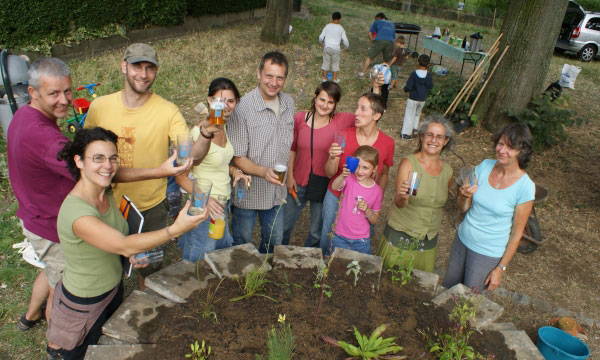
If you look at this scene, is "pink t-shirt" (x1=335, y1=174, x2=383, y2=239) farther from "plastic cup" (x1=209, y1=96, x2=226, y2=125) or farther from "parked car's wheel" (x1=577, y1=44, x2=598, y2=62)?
"parked car's wheel" (x1=577, y1=44, x2=598, y2=62)

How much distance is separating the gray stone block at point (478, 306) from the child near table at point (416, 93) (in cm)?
552

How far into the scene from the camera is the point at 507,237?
323 cm

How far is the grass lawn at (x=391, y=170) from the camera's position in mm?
4195

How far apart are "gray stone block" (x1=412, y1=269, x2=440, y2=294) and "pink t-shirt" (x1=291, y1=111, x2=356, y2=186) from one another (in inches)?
50.5

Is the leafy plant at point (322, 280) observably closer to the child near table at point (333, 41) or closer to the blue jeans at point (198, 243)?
the blue jeans at point (198, 243)

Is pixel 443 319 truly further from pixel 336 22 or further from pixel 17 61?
pixel 336 22

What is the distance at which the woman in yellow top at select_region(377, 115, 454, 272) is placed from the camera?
333 centimetres

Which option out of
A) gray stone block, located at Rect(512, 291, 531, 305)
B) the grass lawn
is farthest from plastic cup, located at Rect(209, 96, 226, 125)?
gray stone block, located at Rect(512, 291, 531, 305)

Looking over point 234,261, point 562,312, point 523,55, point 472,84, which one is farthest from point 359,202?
point 472,84

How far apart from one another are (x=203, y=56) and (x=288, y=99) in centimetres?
889

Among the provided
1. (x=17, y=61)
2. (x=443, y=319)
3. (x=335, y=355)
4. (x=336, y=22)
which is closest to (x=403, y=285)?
(x=443, y=319)

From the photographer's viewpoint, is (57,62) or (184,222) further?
(57,62)

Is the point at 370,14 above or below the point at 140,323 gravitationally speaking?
above

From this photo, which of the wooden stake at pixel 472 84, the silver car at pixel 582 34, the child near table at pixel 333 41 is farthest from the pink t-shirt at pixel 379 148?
the silver car at pixel 582 34
